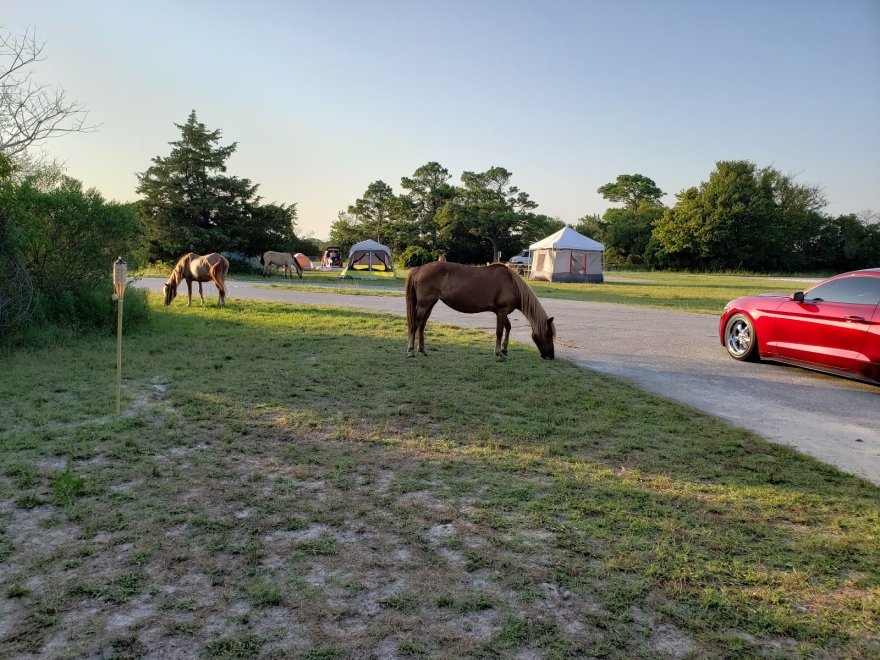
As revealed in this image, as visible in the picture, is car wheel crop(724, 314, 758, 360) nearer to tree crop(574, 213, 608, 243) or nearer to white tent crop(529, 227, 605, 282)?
white tent crop(529, 227, 605, 282)

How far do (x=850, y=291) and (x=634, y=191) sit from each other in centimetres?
9021

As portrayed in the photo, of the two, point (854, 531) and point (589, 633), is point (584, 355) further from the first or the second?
A: point (589, 633)

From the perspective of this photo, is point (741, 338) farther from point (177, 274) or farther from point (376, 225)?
point (376, 225)

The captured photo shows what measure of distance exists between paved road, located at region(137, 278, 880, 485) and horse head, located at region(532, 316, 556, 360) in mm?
503

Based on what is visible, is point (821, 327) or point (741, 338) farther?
point (741, 338)

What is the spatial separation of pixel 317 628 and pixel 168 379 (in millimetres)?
5380

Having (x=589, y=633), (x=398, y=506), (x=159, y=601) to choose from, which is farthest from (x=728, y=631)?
(x=159, y=601)

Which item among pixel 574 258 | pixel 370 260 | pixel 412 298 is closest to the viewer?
pixel 412 298

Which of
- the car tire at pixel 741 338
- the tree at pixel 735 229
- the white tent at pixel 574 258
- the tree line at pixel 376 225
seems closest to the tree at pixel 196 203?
the tree line at pixel 376 225

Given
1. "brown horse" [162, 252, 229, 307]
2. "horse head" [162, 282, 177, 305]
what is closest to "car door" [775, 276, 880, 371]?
"brown horse" [162, 252, 229, 307]

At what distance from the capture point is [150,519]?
3074 mm

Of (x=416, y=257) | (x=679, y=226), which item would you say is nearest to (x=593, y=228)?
(x=679, y=226)

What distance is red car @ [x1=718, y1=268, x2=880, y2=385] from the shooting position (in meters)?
6.66

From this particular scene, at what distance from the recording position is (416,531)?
300 centimetres
